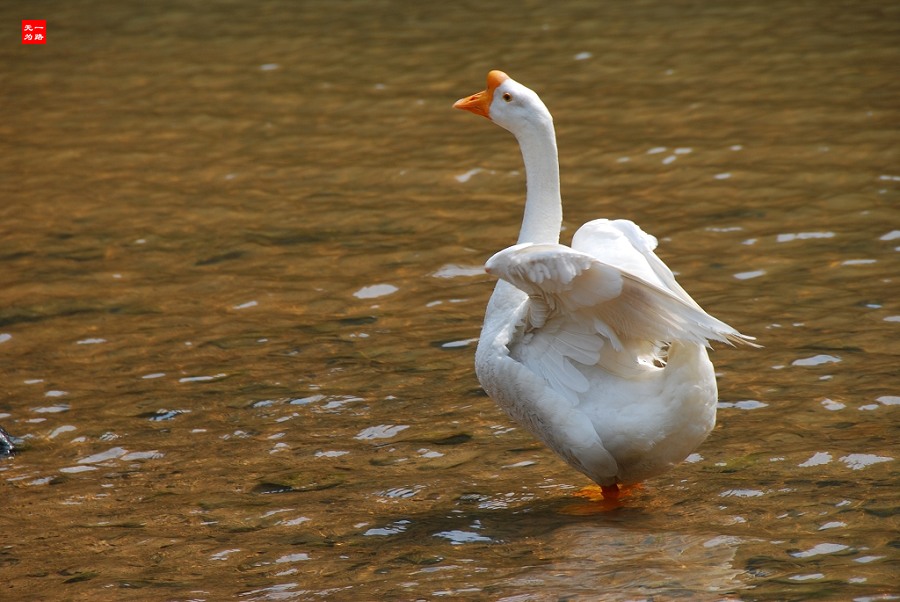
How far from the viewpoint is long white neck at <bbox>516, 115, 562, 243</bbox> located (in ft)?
16.9

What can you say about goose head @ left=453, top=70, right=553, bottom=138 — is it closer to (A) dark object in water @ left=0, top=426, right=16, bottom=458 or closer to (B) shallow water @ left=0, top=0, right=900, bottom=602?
(B) shallow water @ left=0, top=0, right=900, bottom=602

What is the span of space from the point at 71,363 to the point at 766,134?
5794mm

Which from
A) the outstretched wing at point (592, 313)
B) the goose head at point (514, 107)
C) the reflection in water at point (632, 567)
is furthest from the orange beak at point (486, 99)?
the reflection in water at point (632, 567)

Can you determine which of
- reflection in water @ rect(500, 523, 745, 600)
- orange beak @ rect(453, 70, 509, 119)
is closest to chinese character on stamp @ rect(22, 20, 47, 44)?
orange beak @ rect(453, 70, 509, 119)

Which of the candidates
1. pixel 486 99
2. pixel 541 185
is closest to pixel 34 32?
pixel 486 99

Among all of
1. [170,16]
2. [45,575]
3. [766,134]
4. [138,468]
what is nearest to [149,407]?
[138,468]

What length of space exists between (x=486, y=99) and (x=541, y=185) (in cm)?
56

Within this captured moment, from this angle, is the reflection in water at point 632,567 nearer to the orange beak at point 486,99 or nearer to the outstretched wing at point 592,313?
the outstretched wing at point 592,313

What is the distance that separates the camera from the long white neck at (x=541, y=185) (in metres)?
5.16

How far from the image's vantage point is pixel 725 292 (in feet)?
22.5

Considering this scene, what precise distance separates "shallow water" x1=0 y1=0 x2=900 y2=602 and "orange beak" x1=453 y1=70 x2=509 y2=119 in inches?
58.9

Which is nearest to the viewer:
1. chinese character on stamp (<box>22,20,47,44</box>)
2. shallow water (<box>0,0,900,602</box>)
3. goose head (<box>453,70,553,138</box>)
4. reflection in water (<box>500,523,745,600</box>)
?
reflection in water (<box>500,523,745,600</box>)

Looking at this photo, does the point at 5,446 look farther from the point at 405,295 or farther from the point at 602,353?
the point at 602,353

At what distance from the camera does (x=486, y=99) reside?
5.46 meters
